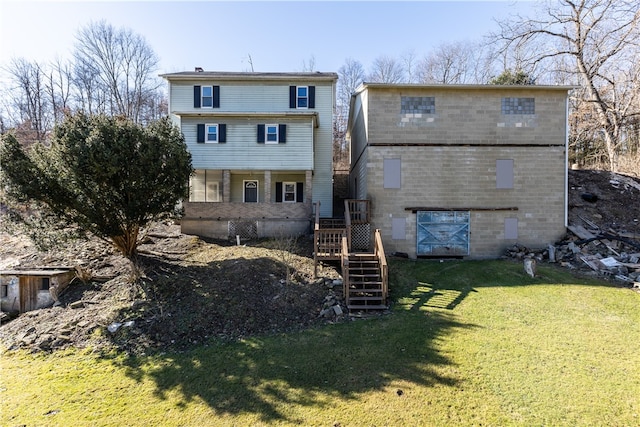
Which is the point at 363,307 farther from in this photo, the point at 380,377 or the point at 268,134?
the point at 268,134

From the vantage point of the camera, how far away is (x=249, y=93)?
1769 cm

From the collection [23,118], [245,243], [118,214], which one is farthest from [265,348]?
[23,118]

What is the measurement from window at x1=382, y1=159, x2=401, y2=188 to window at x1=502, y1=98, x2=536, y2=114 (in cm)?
527

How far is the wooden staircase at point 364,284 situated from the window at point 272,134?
818 cm

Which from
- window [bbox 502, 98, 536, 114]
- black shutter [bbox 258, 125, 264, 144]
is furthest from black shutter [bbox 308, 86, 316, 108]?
window [bbox 502, 98, 536, 114]

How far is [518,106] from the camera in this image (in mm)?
13375

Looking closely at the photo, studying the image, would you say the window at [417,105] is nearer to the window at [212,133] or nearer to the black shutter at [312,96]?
the black shutter at [312,96]

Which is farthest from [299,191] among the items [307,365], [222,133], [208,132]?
[307,365]

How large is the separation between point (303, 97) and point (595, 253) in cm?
1563

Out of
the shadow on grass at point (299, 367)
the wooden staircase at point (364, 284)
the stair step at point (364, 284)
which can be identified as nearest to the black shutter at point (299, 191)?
the wooden staircase at point (364, 284)

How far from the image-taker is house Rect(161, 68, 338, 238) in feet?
49.3

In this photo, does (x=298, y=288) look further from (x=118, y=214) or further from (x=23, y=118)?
(x=23, y=118)

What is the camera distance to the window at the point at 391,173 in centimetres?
1335

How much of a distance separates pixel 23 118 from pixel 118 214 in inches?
1178
